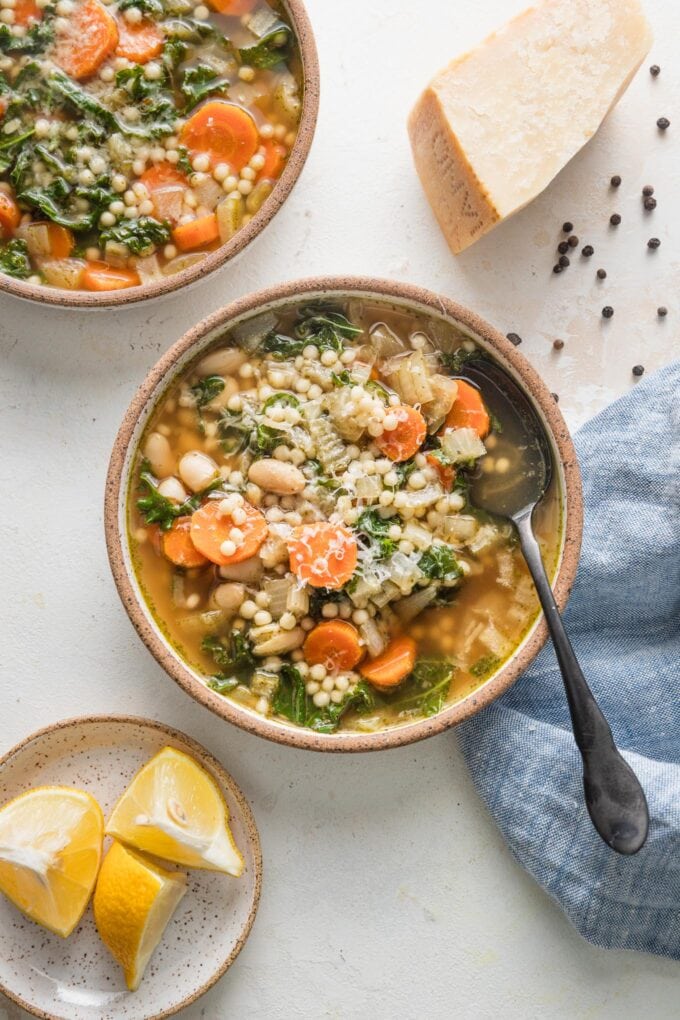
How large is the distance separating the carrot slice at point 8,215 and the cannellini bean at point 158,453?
0.80 meters

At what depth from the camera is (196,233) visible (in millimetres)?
3184

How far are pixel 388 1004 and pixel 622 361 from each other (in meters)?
2.26

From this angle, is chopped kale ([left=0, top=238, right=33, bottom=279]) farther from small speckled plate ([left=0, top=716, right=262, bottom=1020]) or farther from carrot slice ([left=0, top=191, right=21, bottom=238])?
small speckled plate ([left=0, top=716, right=262, bottom=1020])

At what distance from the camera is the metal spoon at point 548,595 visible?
2.76 m

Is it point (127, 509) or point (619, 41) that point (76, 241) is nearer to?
point (127, 509)

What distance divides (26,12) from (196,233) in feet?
2.85

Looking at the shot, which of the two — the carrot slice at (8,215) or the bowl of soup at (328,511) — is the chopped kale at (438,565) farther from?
the carrot slice at (8,215)

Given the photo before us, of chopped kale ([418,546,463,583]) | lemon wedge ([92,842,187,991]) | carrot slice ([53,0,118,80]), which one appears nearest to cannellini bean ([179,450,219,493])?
chopped kale ([418,546,463,583])

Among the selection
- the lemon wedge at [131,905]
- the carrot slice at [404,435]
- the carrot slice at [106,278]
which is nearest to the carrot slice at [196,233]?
the carrot slice at [106,278]

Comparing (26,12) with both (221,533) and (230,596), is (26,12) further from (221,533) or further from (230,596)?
(230,596)

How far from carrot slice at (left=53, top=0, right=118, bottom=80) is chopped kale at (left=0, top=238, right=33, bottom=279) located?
1.82ft

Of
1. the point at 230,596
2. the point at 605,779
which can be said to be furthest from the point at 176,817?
the point at 605,779

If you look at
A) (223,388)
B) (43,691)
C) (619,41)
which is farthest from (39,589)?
(619,41)

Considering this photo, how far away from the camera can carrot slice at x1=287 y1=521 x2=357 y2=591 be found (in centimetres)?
294
